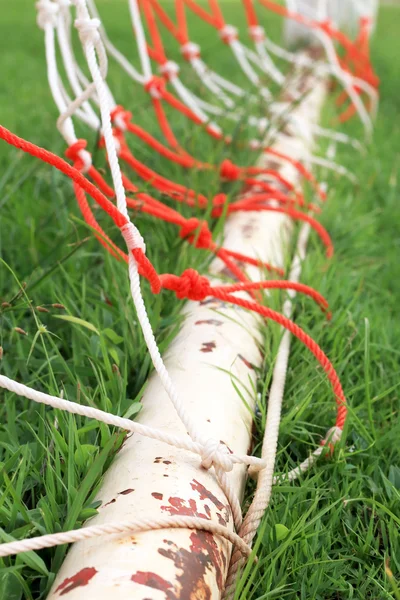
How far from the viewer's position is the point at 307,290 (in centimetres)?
124

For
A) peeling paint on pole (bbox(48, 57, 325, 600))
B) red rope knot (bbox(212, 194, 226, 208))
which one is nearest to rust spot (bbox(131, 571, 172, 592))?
peeling paint on pole (bbox(48, 57, 325, 600))

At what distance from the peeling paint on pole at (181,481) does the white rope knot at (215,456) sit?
0.08ft

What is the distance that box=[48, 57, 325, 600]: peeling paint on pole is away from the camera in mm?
685

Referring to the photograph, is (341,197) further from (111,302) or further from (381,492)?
(381,492)

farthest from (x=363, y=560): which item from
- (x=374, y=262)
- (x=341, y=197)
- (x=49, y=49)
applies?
(x=341, y=197)

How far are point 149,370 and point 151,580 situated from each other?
44 centimetres

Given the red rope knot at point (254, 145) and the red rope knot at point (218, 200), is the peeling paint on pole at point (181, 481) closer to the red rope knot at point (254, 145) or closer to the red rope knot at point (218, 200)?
the red rope knot at point (218, 200)

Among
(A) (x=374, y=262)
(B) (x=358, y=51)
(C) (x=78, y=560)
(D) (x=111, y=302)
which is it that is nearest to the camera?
(C) (x=78, y=560)

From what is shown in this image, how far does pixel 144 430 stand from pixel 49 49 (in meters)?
0.90

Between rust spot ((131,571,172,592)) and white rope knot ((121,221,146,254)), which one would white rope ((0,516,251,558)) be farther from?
white rope knot ((121,221,146,254))

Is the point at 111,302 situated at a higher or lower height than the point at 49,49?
lower

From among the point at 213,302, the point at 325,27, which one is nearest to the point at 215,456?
the point at 213,302

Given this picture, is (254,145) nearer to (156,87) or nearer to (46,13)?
(156,87)

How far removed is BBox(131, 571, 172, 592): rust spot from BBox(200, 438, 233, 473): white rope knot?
0.55 feet
